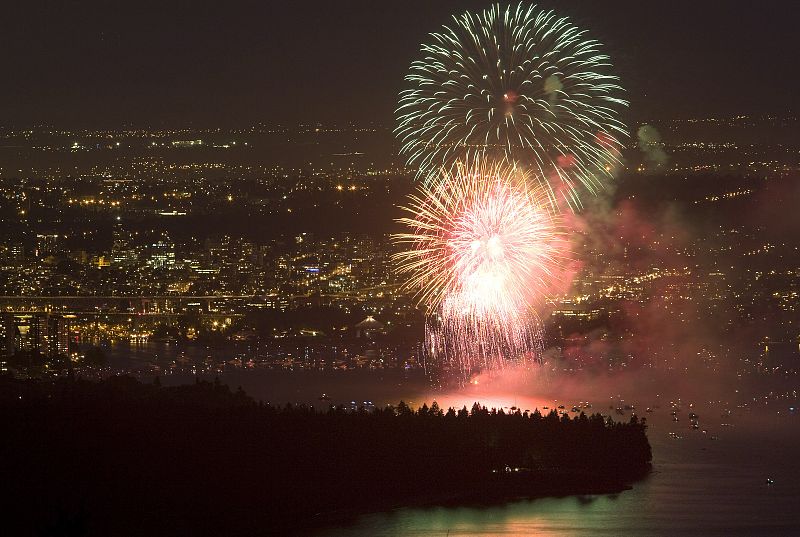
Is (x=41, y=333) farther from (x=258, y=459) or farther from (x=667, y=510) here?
(x=667, y=510)

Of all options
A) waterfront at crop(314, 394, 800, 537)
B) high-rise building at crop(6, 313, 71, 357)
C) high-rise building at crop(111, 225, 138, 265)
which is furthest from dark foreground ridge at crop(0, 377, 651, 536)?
high-rise building at crop(111, 225, 138, 265)

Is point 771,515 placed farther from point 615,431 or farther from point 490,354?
point 490,354

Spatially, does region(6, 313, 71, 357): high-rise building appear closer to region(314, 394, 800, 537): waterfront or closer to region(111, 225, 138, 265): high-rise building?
region(111, 225, 138, 265): high-rise building

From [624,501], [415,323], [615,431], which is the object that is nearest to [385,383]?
[415,323]

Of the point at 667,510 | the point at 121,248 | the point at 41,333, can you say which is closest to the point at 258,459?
the point at 667,510

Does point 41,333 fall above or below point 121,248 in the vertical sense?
below

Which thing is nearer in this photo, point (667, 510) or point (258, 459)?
point (667, 510)

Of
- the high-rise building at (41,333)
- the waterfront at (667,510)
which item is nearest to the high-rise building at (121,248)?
the high-rise building at (41,333)

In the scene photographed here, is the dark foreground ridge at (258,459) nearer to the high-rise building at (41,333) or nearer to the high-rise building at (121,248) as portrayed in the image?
the high-rise building at (41,333)
